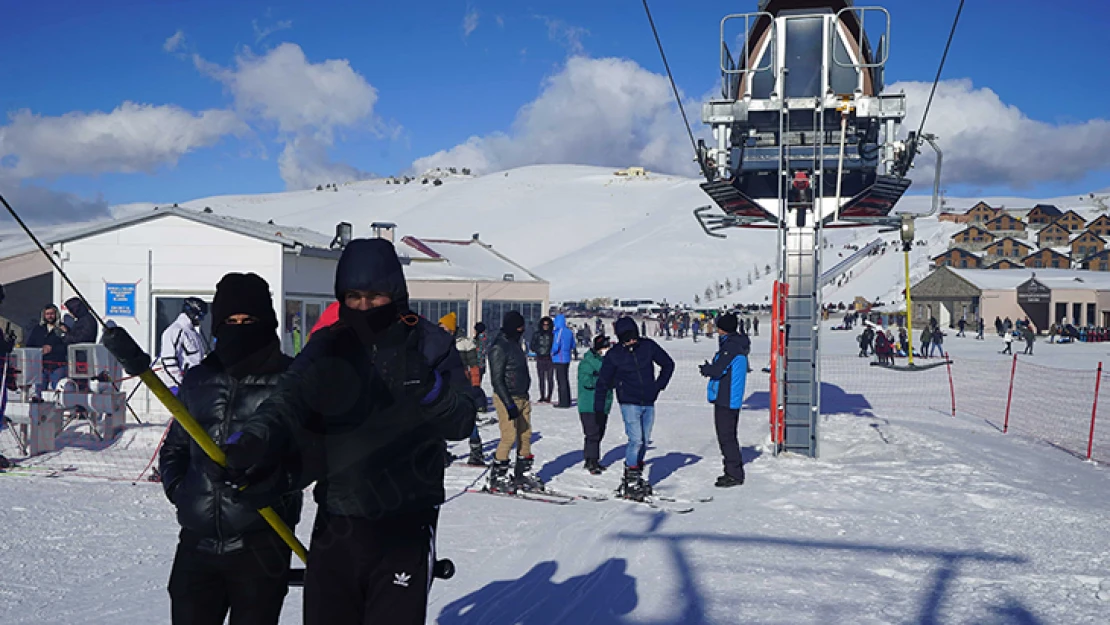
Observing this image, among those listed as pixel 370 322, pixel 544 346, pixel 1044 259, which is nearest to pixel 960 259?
pixel 1044 259

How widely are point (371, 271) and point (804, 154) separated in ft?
31.6

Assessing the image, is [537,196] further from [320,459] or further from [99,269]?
[320,459]

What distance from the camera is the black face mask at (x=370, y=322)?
3.03m

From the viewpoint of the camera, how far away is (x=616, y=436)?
1399cm

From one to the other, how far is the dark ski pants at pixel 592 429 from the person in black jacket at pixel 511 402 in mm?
1180

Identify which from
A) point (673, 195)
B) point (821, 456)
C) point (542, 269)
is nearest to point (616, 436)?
point (821, 456)

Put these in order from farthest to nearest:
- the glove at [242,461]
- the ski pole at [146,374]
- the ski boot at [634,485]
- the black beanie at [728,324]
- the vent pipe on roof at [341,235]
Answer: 1. the vent pipe on roof at [341,235]
2. the black beanie at [728,324]
3. the ski boot at [634,485]
4. the glove at [242,461]
5. the ski pole at [146,374]

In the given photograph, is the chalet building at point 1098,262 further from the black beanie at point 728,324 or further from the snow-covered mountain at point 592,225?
the black beanie at point 728,324

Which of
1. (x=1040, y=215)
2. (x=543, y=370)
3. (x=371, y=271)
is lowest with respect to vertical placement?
(x=543, y=370)

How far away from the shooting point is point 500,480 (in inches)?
366

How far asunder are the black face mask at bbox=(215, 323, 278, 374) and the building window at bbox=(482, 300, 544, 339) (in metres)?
25.4

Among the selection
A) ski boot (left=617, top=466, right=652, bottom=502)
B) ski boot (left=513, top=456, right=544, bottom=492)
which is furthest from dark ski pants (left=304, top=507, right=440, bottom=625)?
ski boot (left=513, top=456, right=544, bottom=492)

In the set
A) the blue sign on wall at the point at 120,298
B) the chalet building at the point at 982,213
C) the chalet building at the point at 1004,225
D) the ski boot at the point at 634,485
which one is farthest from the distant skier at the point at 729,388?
the chalet building at the point at 982,213

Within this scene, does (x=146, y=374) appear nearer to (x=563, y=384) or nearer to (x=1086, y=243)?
(x=563, y=384)
